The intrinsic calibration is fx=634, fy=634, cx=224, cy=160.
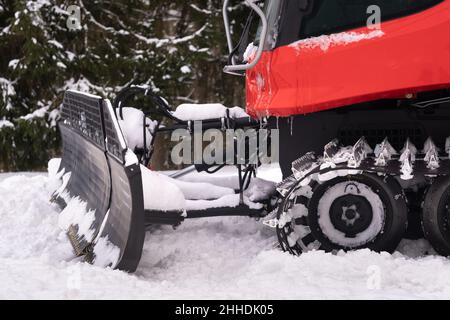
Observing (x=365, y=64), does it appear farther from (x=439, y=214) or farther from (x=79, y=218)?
(x=79, y=218)

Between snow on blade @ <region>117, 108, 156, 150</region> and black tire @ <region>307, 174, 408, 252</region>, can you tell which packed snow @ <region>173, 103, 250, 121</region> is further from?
black tire @ <region>307, 174, 408, 252</region>

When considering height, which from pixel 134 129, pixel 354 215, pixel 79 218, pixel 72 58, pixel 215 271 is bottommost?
pixel 215 271

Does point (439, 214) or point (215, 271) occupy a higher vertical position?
point (439, 214)

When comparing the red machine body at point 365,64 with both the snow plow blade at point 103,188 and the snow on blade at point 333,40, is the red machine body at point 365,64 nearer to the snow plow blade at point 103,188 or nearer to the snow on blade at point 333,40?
the snow on blade at point 333,40

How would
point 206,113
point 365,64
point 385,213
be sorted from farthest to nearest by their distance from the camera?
point 206,113
point 385,213
point 365,64

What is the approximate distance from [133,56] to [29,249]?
8539 mm

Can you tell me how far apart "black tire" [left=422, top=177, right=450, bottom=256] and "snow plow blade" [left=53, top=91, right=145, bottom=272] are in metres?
1.86

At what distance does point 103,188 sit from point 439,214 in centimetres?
240

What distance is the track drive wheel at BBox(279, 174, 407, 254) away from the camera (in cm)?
420

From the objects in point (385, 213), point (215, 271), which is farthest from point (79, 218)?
point (385, 213)

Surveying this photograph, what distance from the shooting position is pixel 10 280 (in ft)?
11.8

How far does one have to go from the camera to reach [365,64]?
3998 mm
